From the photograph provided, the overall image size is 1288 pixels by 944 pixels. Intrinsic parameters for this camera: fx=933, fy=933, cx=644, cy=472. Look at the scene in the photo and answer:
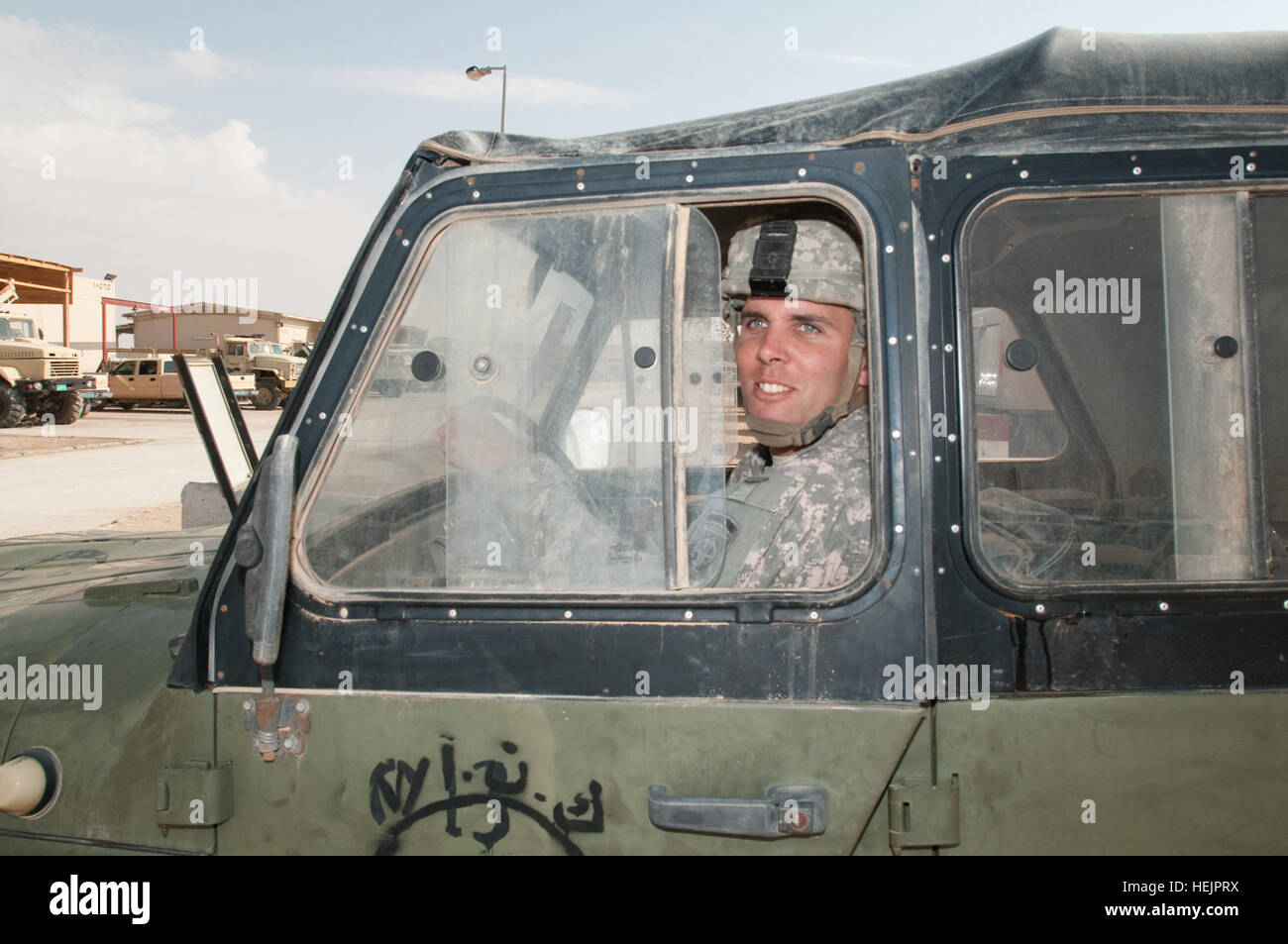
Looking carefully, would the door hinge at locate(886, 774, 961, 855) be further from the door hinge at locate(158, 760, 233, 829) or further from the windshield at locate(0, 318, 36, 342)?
the windshield at locate(0, 318, 36, 342)

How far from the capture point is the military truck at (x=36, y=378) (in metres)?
21.8

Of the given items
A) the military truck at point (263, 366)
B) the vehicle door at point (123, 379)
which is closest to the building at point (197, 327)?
the military truck at point (263, 366)

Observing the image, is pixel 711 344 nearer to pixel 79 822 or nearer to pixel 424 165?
pixel 424 165

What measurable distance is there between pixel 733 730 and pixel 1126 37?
1418mm

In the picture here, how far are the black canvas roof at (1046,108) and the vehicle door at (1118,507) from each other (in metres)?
0.07

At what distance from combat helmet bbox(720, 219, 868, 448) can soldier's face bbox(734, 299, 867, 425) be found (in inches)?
0.9

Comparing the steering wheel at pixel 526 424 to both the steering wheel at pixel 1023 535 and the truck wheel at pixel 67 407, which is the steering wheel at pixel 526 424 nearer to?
the steering wheel at pixel 1023 535

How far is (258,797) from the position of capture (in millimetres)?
1560

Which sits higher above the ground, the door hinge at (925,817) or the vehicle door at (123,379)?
the vehicle door at (123,379)

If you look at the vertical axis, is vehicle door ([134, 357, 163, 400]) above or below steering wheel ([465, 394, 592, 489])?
above

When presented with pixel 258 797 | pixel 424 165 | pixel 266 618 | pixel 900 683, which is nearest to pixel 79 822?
pixel 258 797

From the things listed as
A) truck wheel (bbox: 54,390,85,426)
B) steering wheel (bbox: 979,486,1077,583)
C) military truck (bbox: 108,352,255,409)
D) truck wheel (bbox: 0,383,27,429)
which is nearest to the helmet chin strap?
steering wheel (bbox: 979,486,1077,583)

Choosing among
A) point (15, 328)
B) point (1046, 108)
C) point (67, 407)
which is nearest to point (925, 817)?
point (1046, 108)

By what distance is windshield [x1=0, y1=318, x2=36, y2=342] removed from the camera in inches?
882
